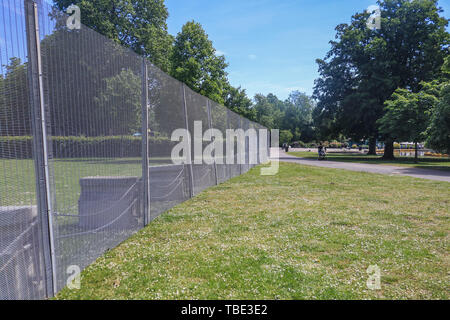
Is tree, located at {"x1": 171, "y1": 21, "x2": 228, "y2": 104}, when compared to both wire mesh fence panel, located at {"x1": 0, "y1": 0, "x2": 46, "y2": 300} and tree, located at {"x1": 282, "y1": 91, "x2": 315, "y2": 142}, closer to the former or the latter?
wire mesh fence panel, located at {"x1": 0, "y1": 0, "x2": 46, "y2": 300}

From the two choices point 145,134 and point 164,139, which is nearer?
point 145,134

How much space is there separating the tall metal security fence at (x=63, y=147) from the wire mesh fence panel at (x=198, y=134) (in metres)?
2.76

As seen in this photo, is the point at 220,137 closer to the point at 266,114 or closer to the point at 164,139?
the point at 164,139

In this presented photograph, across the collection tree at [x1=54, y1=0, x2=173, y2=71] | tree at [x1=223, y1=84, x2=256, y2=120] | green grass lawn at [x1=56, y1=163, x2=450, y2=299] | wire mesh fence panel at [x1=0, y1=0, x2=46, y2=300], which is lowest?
green grass lawn at [x1=56, y1=163, x2=450, y2=299]

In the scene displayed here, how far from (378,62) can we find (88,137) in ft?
122

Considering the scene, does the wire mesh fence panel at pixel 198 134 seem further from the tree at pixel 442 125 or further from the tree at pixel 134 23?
the tree at pixel 134 23

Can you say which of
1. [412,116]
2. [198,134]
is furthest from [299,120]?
[198,134]

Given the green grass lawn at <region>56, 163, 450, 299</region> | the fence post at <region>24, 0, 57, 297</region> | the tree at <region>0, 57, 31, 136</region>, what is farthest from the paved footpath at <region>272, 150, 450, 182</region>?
the tree at <region>0, 57, 31, 136</region>

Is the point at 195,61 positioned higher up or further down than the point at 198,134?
higher up

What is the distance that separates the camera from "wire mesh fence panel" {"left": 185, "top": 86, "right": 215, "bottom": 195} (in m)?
8.39

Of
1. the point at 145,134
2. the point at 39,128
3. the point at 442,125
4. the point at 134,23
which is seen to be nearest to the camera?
the point at 39,128

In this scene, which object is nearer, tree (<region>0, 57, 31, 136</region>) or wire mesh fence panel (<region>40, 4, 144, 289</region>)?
tree (<region>0, 57, 31, 136</region>)

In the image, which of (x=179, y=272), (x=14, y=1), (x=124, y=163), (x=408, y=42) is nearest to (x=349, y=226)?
(x=179, y=272)

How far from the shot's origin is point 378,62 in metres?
33.4
